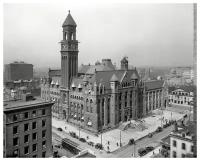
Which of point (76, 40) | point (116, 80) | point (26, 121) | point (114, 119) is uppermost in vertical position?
point (76, 40)

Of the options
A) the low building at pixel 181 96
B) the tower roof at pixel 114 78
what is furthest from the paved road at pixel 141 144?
the low building at pixel 181 96

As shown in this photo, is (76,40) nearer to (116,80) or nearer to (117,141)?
(116,80)

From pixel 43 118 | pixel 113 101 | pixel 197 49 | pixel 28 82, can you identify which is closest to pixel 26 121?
pixel 43 118

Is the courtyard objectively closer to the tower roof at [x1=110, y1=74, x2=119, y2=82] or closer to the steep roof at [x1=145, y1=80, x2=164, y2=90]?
the steep roof at [x1=145, y1=80, x2=164, y2=90]

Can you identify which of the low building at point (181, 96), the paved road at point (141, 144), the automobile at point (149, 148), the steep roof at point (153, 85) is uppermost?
the steep roof at point (153, 85)

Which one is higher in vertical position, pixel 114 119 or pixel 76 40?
pixel 76 40

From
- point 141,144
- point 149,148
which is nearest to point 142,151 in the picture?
point 149,148

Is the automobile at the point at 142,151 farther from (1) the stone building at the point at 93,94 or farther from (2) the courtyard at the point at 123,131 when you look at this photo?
(1) the stone building at the point at 93,94
